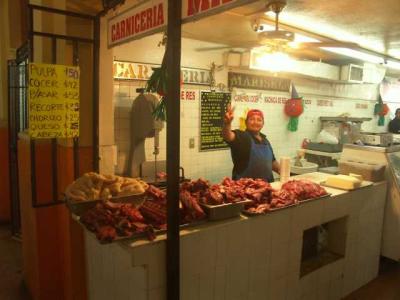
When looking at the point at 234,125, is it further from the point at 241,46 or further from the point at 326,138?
the point at 326,138

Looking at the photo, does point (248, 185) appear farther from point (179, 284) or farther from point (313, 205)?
point (179, 284)

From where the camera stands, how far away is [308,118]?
7.05 m

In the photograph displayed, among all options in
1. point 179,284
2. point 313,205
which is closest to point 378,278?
point 313,205

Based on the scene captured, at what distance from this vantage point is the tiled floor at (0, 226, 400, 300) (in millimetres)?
3576

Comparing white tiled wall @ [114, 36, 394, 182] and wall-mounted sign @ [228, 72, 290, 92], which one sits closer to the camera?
white tiled wall @ [114, 36, 394, 182]

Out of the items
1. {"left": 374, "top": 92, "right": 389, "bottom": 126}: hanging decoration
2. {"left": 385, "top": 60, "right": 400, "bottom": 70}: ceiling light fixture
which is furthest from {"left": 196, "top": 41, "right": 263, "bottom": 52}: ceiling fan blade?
{"left": 374, "top": 92, "right": 389, "bottom": 126}: hanging decoration

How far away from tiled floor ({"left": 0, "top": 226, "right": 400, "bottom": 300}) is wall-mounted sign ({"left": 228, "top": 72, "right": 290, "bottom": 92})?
3.18 m

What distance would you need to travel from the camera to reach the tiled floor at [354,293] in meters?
3.58

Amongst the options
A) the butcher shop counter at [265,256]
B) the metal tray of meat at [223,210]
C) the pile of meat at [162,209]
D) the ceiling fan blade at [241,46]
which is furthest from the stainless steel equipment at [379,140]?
the pile of meat at [162,209]

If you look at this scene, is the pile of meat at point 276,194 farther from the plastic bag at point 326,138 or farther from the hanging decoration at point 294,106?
the plastic bag at point 326,138

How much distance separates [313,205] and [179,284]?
143 centimetres

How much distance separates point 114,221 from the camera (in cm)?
204

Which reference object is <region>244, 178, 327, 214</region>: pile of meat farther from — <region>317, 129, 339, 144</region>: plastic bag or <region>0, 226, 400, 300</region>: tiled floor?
<region>317, 129, 339, 144</region>: plastic bag

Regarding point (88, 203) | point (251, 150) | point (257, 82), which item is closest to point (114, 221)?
point (88, 203)
